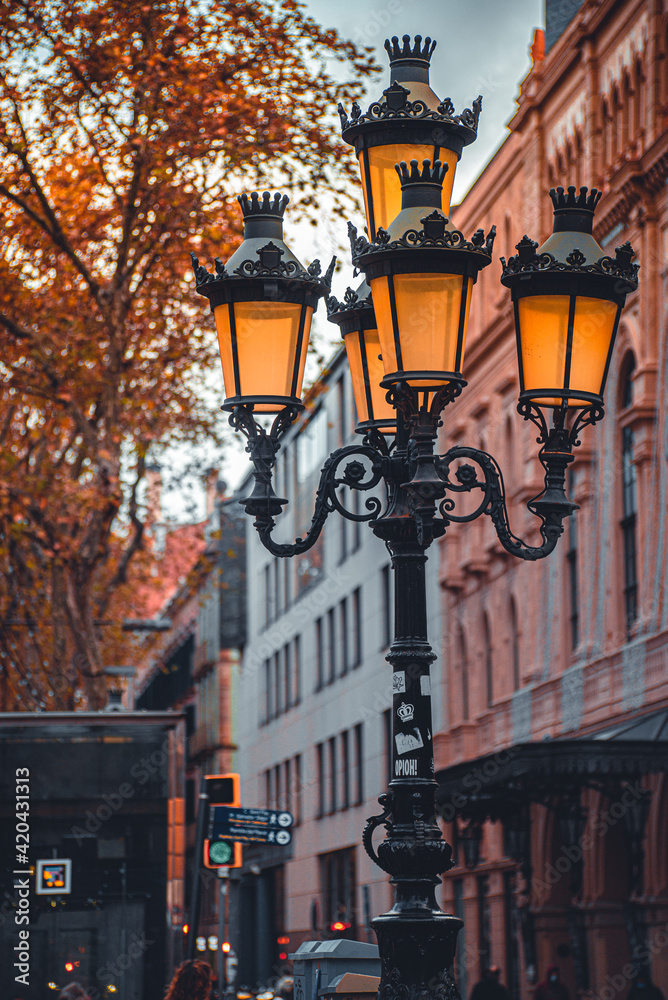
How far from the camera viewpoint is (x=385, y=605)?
4247 centimetres

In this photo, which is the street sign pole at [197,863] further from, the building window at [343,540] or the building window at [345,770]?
the building window at [343,540]

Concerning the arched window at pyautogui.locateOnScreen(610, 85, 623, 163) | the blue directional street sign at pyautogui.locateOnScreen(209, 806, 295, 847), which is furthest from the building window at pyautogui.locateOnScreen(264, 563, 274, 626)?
the blue directional street sign at pyautogui.locateOnScreen(209, 806, 295, 847)

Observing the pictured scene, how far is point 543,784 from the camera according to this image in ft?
79.1

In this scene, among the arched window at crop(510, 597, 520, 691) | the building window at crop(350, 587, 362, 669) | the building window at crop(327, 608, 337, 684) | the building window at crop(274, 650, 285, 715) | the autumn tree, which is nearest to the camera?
the autumn tree

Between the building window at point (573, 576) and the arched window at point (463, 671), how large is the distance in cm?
779

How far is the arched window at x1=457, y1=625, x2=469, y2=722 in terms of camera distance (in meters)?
37.7

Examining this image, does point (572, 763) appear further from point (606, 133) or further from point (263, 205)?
point (263, 205)

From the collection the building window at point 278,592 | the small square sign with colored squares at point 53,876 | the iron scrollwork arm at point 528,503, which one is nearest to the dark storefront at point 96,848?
the small square sign with colored squares at point 53,876

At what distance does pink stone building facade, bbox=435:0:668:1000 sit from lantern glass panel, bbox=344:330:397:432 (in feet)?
48.8

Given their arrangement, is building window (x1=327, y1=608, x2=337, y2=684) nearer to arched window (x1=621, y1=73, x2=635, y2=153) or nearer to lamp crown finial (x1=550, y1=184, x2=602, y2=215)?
arched window (x1=621, y1=73, x2=635, y2=153)

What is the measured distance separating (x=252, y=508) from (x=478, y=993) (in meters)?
15.0

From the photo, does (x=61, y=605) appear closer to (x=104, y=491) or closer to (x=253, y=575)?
(x=104, y=491)

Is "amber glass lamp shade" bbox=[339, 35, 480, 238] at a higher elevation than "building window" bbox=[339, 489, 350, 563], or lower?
lower

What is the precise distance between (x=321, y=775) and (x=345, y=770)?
3924 millimetres
